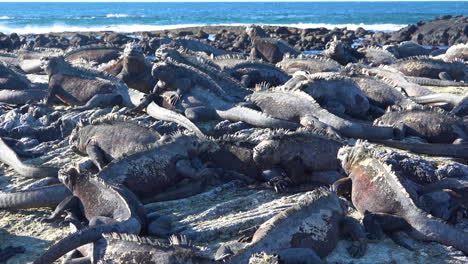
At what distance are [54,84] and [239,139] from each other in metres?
4.17

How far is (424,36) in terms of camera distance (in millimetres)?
27359

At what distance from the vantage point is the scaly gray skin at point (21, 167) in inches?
226

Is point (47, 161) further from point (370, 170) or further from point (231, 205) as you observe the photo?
point (370, 170)

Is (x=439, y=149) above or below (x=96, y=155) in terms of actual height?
above

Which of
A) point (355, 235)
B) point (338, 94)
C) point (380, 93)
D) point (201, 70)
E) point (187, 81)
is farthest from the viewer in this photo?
point (201, 70)

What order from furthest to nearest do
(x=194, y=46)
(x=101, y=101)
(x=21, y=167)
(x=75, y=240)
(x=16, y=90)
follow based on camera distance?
(x=194, y=46) < (x=16, y=90) < (x=101, y=101) < (x=21, y=167) < (x=75, y=240)

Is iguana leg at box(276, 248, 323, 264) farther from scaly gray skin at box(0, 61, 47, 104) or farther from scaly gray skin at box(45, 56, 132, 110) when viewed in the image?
scaly gray skin at box(0, 61, 47, 104)

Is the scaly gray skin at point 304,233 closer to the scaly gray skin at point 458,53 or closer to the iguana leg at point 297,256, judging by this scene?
the iguana leg at point 297,256

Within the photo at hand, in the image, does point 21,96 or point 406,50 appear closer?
point 21,96

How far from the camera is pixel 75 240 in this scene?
378cm

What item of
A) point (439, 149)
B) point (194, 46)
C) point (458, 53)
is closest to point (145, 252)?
point (439, 149)

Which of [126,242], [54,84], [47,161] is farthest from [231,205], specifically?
[54,84]

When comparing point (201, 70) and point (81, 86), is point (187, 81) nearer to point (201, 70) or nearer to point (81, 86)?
point (201, 70)

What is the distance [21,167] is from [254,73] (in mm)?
4811
